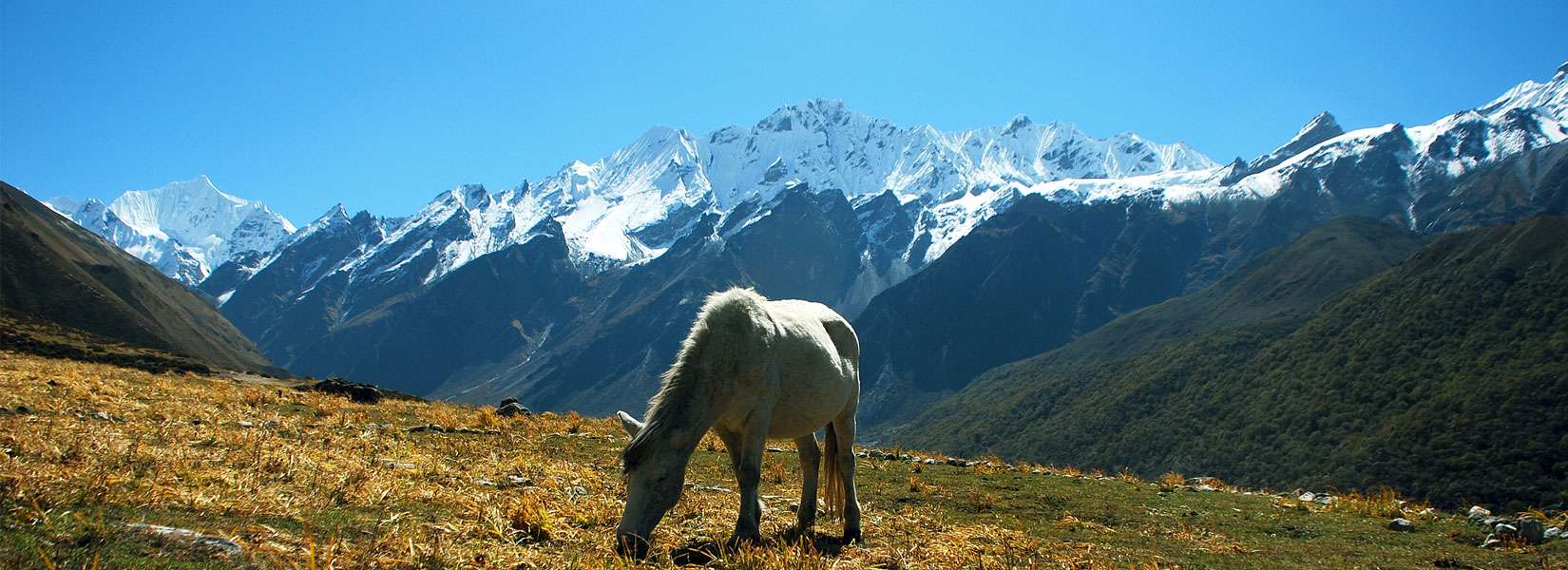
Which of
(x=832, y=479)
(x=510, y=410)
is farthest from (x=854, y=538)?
(x=510, y=410)

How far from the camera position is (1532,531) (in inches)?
487

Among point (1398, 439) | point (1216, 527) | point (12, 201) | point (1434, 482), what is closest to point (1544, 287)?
A: point (1398, 439)

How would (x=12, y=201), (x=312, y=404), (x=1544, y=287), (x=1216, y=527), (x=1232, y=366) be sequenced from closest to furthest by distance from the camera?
(x=1216, y=527)
(x=312, y=404)
(x=1544, y=287)
(x=12, y=201)
(x=1232, y=366)

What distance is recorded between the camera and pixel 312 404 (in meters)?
23.1

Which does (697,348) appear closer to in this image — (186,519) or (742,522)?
(742,522)

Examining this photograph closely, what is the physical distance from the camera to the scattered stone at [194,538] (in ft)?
22.3

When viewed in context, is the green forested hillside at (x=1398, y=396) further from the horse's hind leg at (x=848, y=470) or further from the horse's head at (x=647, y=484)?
the horse's head at (x=647, y=484)

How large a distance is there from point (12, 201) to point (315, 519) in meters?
208

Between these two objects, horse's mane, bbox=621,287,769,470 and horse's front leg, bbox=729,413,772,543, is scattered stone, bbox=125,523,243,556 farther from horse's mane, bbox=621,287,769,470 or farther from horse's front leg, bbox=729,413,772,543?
horse's front leg, bbox=729,413,772,543

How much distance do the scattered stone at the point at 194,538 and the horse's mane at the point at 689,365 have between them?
3.49 metres

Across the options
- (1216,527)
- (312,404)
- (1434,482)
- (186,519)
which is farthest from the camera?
(1434,482)

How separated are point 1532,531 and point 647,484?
1260 centimetres

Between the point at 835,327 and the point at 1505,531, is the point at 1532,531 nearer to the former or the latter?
the point at 1505,531

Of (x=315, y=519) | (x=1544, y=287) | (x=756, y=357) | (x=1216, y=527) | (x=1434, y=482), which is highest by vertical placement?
(x=1544, y=287)
